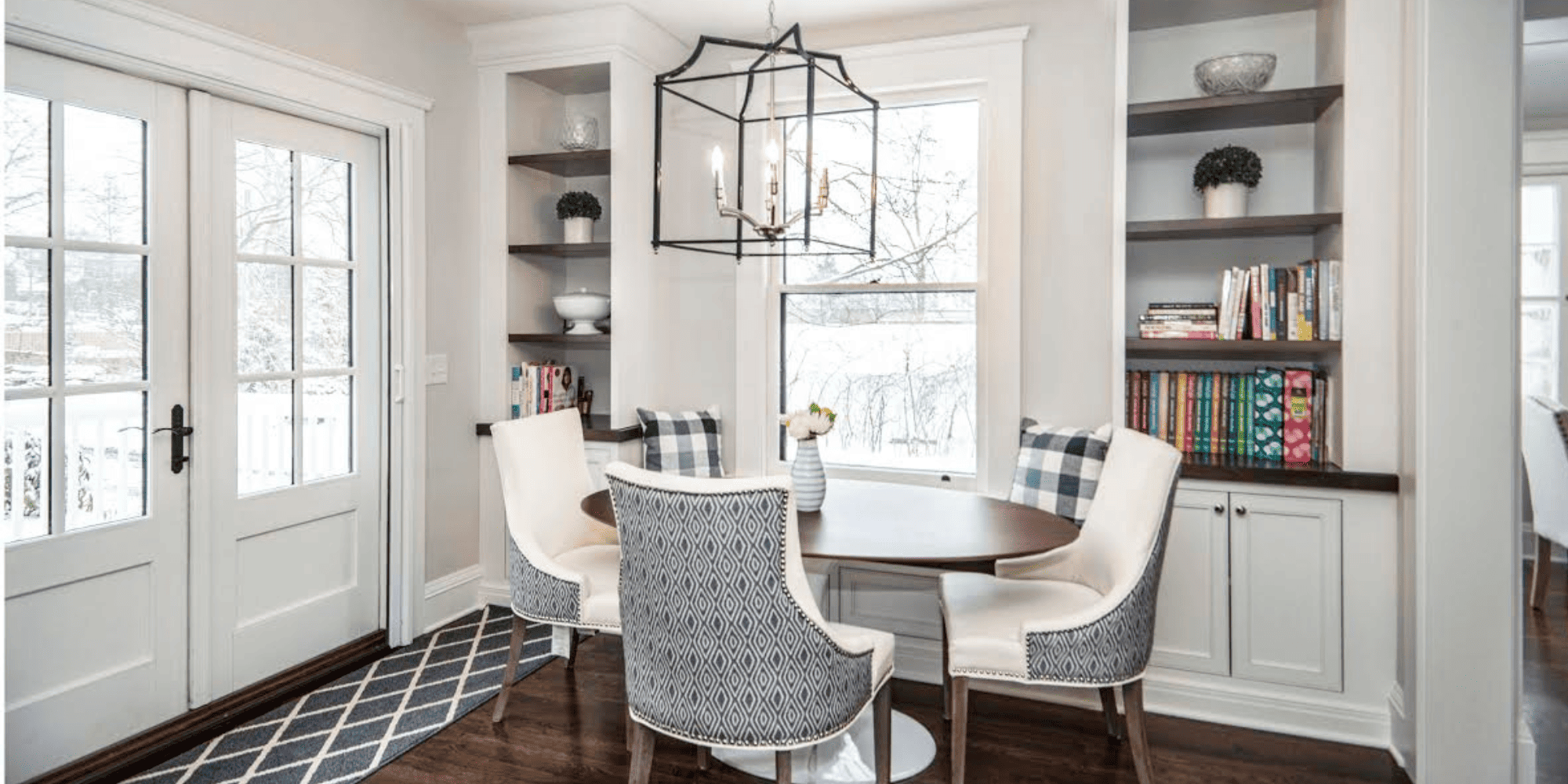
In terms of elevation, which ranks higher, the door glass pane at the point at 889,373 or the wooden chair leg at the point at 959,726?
the door glass pane at the point at 889,373

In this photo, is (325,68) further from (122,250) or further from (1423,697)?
(1423,697)

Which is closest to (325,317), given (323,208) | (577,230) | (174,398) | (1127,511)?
(323,208)

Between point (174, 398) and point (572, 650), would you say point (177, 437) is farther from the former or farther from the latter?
point (572, 650)

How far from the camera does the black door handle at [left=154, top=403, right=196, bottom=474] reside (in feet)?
9.54

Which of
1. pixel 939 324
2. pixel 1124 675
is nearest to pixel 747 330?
pixel 939 324

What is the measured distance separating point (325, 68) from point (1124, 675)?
3271mm

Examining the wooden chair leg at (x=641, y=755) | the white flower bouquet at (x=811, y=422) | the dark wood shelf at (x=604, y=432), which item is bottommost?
the wooden chair leg at (x=641, y=755)

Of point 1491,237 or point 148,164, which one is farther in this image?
point 148,164

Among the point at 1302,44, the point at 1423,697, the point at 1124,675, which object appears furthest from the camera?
the point at 1302,44

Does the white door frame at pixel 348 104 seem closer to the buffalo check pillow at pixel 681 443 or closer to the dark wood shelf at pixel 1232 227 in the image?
the buffalo check pillow at pixel 681 443

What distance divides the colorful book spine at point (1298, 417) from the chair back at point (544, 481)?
2.45 m

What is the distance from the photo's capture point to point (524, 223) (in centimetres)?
429

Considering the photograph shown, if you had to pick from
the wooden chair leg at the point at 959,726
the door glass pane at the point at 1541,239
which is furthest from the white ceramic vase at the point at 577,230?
the door glass pane at the point at 1541,239

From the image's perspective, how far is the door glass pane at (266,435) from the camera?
10.4 ft
